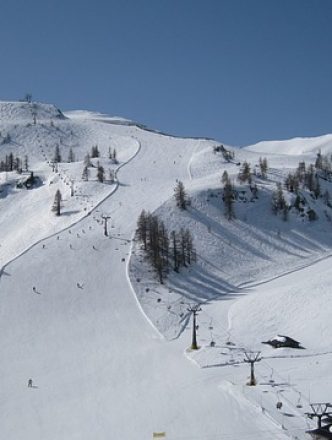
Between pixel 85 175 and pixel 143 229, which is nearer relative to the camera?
pixel 143 229

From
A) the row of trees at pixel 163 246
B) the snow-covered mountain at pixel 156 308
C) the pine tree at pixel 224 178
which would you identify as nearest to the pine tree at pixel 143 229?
the row of trees at pixel 163 246

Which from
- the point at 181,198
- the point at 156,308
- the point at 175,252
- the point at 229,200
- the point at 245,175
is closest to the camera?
the point at 156,308

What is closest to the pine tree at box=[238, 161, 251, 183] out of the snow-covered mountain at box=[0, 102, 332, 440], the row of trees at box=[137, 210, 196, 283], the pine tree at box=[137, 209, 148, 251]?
the snow-covered mountain at box=[0, 102, 332, 440]

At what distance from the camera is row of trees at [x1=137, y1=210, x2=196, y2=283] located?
230 ft

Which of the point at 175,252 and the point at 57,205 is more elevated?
the point at 57,205

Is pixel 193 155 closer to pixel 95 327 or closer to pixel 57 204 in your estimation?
pixel 57 204

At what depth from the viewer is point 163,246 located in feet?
243

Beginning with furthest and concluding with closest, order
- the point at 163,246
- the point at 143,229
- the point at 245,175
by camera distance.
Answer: the point at 245,175
the point at 143,229
the point at 163,246

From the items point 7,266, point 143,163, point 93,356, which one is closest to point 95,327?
point 93,356

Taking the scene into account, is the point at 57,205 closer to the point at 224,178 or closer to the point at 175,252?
the point at 175,252

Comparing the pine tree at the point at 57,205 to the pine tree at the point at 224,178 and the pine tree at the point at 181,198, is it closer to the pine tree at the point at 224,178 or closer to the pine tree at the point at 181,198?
the pine tree at the point at 181,198

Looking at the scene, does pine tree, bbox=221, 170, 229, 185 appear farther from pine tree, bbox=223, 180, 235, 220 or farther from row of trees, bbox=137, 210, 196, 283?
row of trees, bbox=137, 210, 196, 283

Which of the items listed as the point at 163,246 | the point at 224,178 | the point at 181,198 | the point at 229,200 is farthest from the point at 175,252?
the point at 224,178

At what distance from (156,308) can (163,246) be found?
15701 mm
